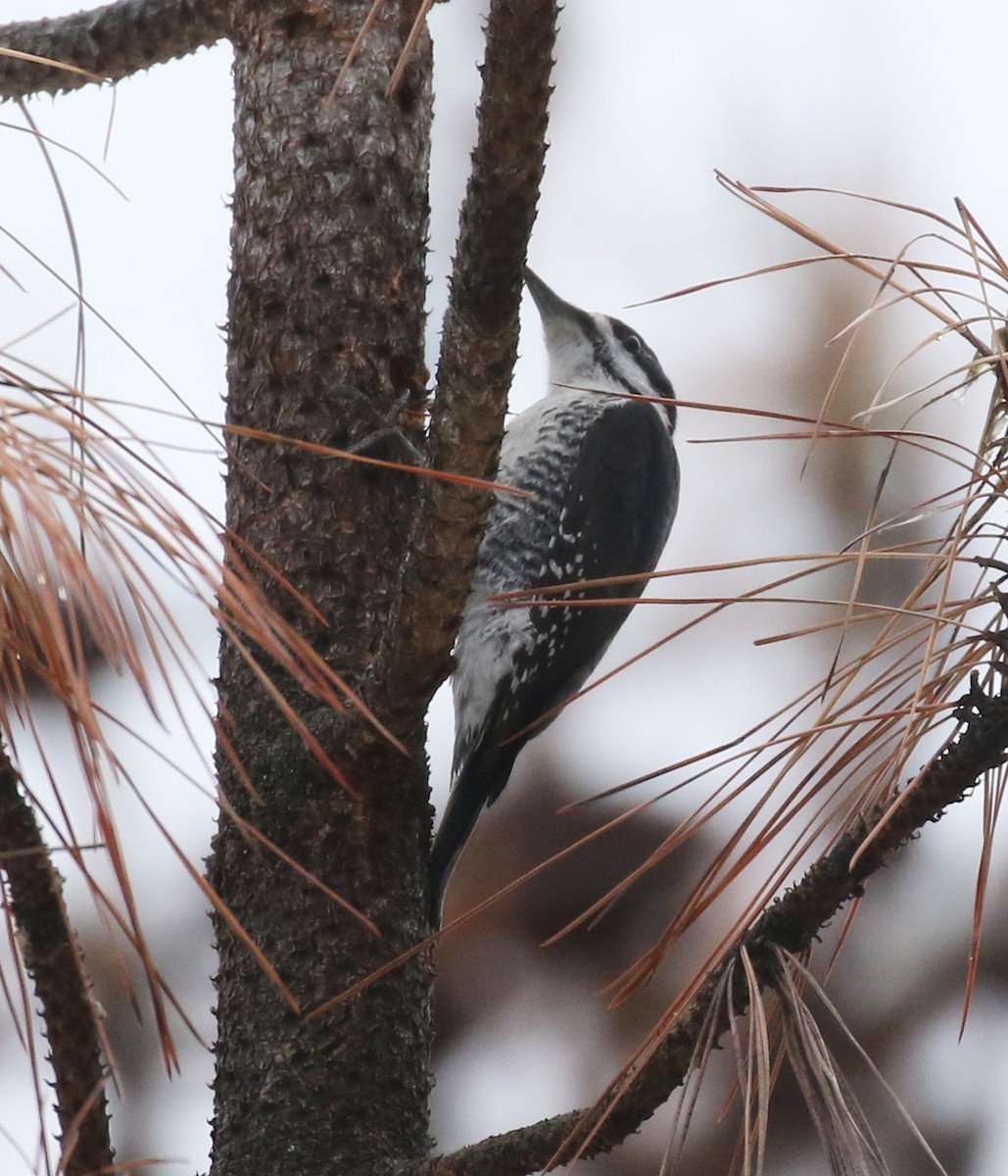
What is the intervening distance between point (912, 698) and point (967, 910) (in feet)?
3.81

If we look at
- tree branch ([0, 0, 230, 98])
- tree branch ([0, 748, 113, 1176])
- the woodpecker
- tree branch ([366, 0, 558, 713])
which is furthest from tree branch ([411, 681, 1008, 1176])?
tree branch ([0, 0, 230, 98])

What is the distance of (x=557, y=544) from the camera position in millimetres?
3074

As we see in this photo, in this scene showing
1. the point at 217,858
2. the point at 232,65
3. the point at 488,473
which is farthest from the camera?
the point at 232,65

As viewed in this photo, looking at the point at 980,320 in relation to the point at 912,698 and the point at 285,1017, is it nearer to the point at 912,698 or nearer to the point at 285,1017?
the point at 912,698

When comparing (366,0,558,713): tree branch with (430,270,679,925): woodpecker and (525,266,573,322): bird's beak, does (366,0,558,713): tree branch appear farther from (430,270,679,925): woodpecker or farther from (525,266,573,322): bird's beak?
(525,266,573,322): bird's beak

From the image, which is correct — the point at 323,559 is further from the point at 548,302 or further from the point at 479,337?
the point at 548,302

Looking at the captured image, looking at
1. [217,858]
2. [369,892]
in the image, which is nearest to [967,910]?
[369,892]

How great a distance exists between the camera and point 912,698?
1.16 m

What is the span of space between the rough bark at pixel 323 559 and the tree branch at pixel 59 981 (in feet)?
1.71

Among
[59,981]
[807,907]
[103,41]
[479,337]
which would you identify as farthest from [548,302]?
[59,981]

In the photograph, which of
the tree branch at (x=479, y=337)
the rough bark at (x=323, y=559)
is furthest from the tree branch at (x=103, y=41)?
the tree branch at (x=479, y=337)

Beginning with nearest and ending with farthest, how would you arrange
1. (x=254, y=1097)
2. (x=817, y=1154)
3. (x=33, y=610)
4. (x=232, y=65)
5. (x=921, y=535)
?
(x=33, y=610) < (x=254, y=1097) < (x=817, y=1154) < (x=232, y=65) < (x=921, y=535)

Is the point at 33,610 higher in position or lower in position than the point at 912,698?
higher

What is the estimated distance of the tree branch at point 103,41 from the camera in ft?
7.23
